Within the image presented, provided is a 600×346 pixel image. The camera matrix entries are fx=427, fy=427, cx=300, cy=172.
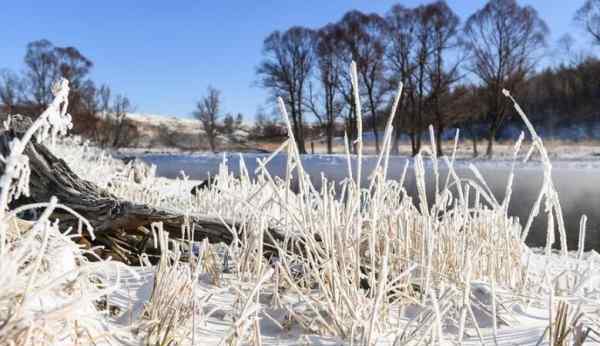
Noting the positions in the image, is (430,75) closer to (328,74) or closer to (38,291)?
(328,74)

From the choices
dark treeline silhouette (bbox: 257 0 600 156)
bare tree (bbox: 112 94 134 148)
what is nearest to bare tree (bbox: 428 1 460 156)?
dark treeline silhouette (bbox: 257 0 600 156)

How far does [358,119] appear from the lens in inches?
37.5

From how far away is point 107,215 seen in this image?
225 centimetres

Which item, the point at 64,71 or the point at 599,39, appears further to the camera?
the point at 64,71

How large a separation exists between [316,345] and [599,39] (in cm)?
2688

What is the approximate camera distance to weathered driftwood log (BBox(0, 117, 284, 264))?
86.3 inches

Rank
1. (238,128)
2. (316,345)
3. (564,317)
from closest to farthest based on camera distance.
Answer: (564,317) → (316,345) → (238,128)

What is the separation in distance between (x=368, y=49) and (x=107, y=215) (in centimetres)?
2564

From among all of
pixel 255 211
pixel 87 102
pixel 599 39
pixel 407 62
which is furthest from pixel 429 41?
pixel 255 211

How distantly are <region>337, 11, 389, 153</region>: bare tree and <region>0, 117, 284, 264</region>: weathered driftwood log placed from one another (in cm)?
2413

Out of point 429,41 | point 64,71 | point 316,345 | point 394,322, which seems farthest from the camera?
point 64,71

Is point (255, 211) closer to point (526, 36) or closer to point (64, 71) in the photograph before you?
point (526, 36)

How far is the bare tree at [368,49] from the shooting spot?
25.9 meters

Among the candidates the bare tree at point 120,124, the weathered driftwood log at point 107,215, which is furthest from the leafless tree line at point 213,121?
the weathered driftwood log at point 107,215
